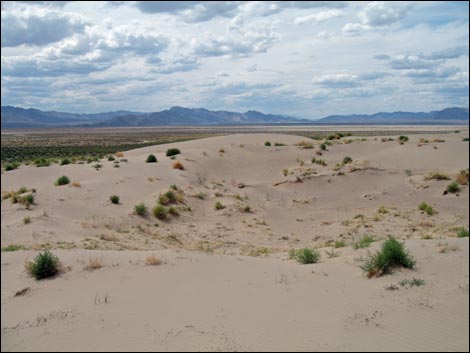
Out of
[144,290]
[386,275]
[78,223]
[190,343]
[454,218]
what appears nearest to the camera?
[190,343]

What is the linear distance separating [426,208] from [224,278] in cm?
1519

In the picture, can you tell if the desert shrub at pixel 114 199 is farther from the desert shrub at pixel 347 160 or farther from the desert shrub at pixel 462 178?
the desert shrub at pixel 347 160

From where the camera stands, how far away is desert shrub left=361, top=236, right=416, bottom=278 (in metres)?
10.5

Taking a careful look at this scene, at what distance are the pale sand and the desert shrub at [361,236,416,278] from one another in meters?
0.28

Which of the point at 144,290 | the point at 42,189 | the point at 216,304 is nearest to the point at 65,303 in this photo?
the point at 144,290

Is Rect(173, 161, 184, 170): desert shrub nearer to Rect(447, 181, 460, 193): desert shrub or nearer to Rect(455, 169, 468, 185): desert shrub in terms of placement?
Rect(447, 181, 460, 193): desert shrub

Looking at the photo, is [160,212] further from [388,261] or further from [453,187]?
[453,187]

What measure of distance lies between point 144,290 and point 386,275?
5151mm

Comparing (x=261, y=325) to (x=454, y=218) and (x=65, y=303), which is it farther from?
(x=454, y=218)

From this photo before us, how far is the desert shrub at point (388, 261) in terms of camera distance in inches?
415

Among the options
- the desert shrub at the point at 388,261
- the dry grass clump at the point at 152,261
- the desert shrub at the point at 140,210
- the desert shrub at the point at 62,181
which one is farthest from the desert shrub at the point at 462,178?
the desert shrub at the point at 62,181

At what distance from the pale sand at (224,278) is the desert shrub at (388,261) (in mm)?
279

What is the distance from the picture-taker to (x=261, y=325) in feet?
25.5

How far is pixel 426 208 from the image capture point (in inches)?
885
